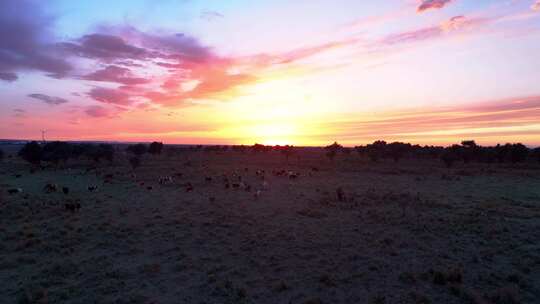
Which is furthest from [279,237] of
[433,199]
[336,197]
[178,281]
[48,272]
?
[433,199]

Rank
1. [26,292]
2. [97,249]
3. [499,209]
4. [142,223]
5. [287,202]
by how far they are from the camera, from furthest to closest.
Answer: [287,202]
[499,209]
[142,223]
[97,249]
[26,292]

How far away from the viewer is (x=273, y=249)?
1566cm

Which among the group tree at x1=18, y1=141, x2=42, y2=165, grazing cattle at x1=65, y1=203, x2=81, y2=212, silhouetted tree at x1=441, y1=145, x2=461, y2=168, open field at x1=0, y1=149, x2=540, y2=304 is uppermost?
tree at x1=18, y1=141, x2=42, y2=165

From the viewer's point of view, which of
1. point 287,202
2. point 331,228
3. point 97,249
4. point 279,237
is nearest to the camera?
point 97,249

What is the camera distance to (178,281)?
495 inches

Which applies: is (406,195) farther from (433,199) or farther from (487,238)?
(487,238)

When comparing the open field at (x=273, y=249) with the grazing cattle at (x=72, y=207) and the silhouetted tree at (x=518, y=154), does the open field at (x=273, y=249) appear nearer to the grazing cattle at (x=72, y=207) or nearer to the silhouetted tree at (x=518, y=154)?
the grazing cattle at (x=72, y=207)

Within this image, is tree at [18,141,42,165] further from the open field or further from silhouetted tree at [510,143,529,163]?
silhouetted tree at [510,143,529,163]

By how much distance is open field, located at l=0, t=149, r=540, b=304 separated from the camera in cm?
1162

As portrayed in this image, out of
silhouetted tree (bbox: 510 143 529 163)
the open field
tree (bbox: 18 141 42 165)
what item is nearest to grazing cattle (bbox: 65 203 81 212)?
the open field

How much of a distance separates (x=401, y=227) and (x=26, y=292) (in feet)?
53.6

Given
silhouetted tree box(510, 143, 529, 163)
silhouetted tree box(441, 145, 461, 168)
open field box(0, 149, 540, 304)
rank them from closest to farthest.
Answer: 1. open field box(0, 149, 540, 304)
2. silhouetted tree box(441, 145, 461, 168)
3. silhouetted tree box(510, 143, 529, 163)

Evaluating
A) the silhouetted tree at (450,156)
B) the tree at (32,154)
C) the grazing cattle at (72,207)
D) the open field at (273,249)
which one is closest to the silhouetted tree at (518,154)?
the silhouetted tree at (450,156)

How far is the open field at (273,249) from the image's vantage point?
11.6m
